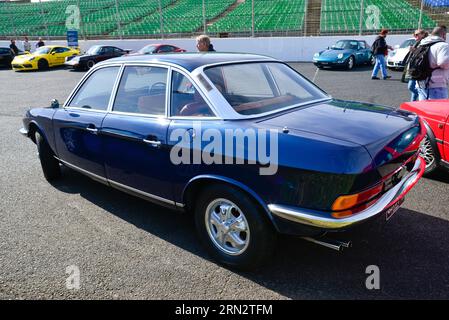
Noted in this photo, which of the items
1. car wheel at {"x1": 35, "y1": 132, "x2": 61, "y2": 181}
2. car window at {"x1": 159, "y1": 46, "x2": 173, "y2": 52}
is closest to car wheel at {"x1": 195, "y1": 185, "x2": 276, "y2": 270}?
car wheel at {"x1": 35, "y1": 132, "x2": 61, "y2": 181}

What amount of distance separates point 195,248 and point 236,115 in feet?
4.17

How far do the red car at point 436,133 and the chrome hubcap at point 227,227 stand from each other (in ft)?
9.07

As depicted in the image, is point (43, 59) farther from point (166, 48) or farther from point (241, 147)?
point (241, 147)

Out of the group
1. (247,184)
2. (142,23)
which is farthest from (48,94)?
(142,23)

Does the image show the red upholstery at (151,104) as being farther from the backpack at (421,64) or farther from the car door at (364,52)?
the car door at (364,52)

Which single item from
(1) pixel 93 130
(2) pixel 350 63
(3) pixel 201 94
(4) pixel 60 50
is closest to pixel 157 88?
(3) pixel 201 94

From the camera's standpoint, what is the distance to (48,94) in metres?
12.2

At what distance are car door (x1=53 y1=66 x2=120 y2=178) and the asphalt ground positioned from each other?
1.83ft

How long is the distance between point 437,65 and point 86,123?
514 centimetres

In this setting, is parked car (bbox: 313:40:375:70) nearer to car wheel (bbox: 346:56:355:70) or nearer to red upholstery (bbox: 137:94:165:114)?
car wheel (bbox: 346:56:355:70)

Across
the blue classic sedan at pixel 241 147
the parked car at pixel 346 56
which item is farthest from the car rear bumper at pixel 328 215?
the parked car at pixel 346 56

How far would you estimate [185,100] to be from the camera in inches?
121

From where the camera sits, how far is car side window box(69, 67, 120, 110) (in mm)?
3713

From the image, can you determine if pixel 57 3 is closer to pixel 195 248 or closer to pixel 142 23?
pixel 142 23
